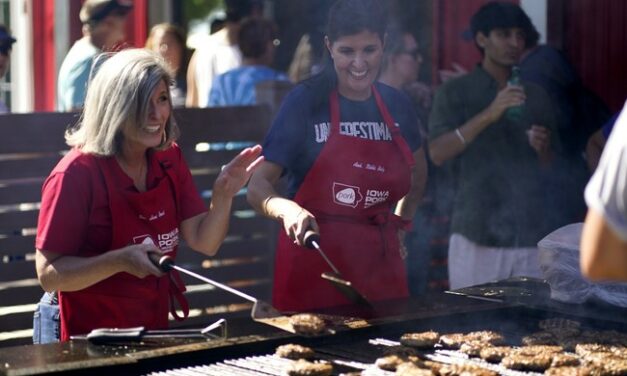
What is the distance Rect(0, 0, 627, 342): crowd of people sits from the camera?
3.52 meters

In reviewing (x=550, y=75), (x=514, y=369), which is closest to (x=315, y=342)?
(x=514, y=369)

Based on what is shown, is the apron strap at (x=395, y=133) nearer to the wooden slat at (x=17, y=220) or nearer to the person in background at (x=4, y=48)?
the wooden slat at (x=17, y=220)

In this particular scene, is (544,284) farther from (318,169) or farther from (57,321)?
(57,321)

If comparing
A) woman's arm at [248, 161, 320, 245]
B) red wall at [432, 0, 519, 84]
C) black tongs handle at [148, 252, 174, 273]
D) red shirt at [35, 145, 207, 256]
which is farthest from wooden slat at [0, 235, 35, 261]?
red wall at [432, 0, 519, 84]

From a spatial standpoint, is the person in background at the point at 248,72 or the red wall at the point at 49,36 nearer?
the person in background at the point at 248,72

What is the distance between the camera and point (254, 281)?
6.79 m

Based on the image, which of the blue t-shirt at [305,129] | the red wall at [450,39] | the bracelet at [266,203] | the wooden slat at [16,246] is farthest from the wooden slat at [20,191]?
the red wall at [450,39]

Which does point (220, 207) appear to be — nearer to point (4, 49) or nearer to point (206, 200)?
point (206, 200)

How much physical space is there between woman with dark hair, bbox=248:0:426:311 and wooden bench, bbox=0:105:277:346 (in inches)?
54.4

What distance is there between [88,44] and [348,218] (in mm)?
3170

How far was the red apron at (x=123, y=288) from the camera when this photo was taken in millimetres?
3588

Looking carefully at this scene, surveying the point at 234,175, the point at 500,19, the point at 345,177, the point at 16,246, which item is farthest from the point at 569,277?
the point at 16,246

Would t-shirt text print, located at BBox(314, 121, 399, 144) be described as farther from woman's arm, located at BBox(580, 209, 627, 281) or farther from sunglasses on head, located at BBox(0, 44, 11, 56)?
sunglasses on head, located at BBox(0, 44, 11, 56)

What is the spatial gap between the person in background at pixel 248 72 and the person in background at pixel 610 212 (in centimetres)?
501
